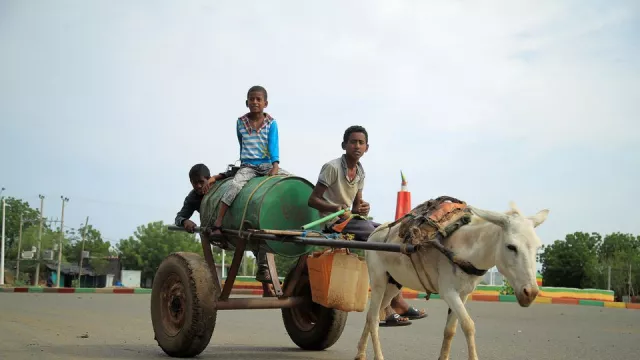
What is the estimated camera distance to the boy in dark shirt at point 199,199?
7.57 metres

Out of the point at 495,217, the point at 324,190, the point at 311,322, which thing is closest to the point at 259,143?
the point at 324,190

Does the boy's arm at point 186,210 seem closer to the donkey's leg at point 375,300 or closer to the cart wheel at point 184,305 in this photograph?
the cart wheel at point 184,305

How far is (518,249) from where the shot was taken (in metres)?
4.98

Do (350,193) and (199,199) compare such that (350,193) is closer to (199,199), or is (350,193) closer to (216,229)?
(216,229)

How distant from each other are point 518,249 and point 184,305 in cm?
340

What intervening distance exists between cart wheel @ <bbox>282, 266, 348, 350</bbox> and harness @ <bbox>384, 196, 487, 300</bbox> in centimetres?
168

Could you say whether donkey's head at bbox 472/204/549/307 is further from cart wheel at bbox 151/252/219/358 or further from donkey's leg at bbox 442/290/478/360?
cart wheel at bbox 151/252/219/358

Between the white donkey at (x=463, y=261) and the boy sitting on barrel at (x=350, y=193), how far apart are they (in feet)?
0.88

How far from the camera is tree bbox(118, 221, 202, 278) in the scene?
75500mm

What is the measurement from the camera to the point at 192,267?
6.87m

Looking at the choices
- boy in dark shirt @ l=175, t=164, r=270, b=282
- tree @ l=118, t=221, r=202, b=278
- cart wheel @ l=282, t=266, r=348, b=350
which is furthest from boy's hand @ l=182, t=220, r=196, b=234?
tree @ l=118, t=221, r=202, b=278

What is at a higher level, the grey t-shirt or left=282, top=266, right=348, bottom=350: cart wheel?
the grey t-shirt

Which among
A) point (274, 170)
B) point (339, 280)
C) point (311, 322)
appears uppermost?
point (274, 170)

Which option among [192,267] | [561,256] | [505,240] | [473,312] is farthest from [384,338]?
[561,256]
